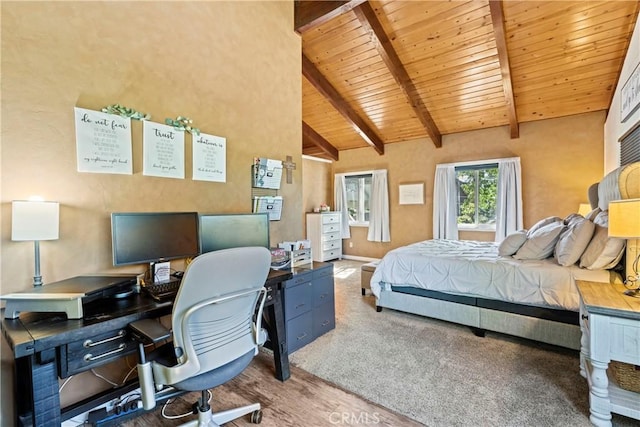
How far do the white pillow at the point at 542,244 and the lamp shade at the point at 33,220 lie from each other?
3.52 metres

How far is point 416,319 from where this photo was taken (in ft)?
10.4

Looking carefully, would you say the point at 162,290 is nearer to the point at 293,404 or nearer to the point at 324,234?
the point at 293,404

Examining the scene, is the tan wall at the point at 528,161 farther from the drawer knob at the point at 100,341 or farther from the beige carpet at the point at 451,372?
the drawer knob at the point at 100,341

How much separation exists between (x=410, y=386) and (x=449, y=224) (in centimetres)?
410

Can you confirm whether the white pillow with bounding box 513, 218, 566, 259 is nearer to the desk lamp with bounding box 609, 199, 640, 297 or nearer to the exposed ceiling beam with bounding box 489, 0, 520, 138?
the desk lamp with bounding box 609, 199, 640, 297

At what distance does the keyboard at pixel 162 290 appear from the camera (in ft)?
5.18

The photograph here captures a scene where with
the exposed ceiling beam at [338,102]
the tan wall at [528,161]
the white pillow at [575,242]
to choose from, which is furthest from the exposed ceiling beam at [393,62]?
Answer: the white pillow at [575,242]

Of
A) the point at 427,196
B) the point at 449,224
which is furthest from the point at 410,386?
the point at 427,196

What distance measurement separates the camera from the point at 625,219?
1630mm

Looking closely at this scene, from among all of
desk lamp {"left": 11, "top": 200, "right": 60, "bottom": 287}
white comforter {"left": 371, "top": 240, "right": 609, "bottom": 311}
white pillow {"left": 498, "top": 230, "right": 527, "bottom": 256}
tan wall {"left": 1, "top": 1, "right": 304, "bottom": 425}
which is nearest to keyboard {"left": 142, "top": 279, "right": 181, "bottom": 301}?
tan wall {"left": 1, "top": 1, "right": 304, "bottom": 425}

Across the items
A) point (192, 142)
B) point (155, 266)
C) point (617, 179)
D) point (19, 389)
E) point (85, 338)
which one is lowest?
point (19, 389)

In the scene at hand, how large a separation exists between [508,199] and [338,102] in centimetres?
332

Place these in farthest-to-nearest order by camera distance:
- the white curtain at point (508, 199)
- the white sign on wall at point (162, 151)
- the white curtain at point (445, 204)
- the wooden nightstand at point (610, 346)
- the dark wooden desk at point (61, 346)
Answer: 1. the white curtain at point (445, 204)
2. the white curtain at point (508, 199)
3. the white sign on wall at point (162, 151)
4. the wooden nightstand at point (610, 346)
5. the dark wooden desk at point (61, 346)

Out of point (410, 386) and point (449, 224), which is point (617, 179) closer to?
point (410, 386)
